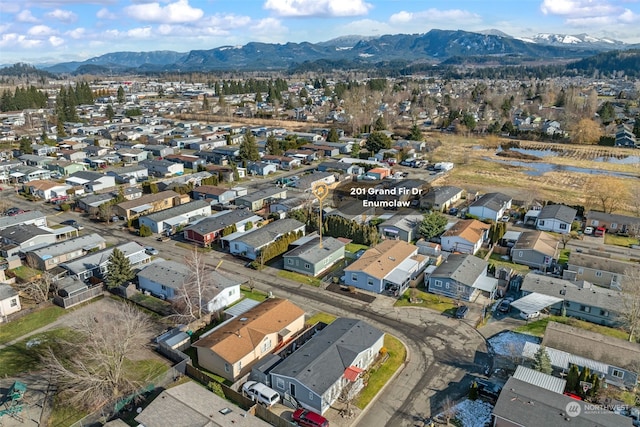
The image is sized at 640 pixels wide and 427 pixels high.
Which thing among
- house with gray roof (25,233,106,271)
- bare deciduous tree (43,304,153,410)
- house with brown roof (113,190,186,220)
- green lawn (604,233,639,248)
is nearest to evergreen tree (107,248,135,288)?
bare deciduous tree (43,304,153,410)

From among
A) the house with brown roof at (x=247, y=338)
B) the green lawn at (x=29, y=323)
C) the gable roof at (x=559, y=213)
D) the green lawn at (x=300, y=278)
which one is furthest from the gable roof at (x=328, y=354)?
the gable roof at (x=559, y=213)

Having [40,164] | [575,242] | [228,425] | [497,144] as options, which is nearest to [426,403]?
[228,425]

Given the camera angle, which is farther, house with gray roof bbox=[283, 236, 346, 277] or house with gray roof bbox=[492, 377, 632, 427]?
house with gray roof bbox=[283, 236, 346, 277]

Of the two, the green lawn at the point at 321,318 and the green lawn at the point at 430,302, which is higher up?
the green lawn at the point at 430,302

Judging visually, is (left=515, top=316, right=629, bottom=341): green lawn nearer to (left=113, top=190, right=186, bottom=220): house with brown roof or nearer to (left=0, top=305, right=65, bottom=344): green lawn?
(left=0, top=305, right=65, bottom=344): green lawn

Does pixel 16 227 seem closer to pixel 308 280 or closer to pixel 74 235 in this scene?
pixel 74 235

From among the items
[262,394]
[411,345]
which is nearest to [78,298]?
[262,394]

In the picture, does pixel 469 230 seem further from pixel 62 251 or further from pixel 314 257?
pixel 62 251

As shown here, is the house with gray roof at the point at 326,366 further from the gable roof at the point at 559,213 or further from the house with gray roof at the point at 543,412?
the gable roof at the point at 559,213
